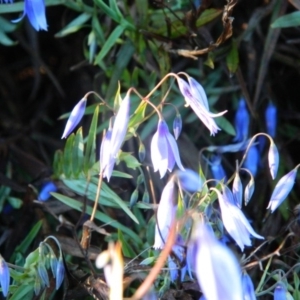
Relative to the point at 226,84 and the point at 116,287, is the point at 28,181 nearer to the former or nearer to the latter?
the point at 226,84

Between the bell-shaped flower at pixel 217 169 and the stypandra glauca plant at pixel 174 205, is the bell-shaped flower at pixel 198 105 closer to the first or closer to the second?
the stypandra glauca plant at pixel 174 205

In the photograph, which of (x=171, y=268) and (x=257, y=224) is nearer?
(x=171, y=268)

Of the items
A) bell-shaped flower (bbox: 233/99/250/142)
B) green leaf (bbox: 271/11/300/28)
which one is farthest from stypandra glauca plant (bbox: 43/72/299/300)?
green leaf (bbox: 271/11/300/28)

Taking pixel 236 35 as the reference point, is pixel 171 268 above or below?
below

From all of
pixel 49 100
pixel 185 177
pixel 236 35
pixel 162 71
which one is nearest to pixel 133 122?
pixel 185 177

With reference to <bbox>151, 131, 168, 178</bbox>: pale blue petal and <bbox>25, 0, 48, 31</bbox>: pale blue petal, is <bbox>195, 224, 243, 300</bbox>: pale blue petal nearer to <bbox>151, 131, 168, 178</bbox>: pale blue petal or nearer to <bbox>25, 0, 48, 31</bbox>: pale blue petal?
A: <bbox>151, 131, 168, 178</bbox>: pale blue petal

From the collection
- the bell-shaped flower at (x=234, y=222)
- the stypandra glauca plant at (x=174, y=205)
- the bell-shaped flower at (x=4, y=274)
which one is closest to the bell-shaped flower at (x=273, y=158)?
the stypandra glauca plant at (x=174, y=205)

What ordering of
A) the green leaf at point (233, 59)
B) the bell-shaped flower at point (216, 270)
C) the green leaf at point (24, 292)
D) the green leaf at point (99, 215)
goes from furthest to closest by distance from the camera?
the green leaf at point (233, 59), the green leaf at point (99, 215), the green leaf at point (24, 292), the bell-shaped flower at point (216, 270)
